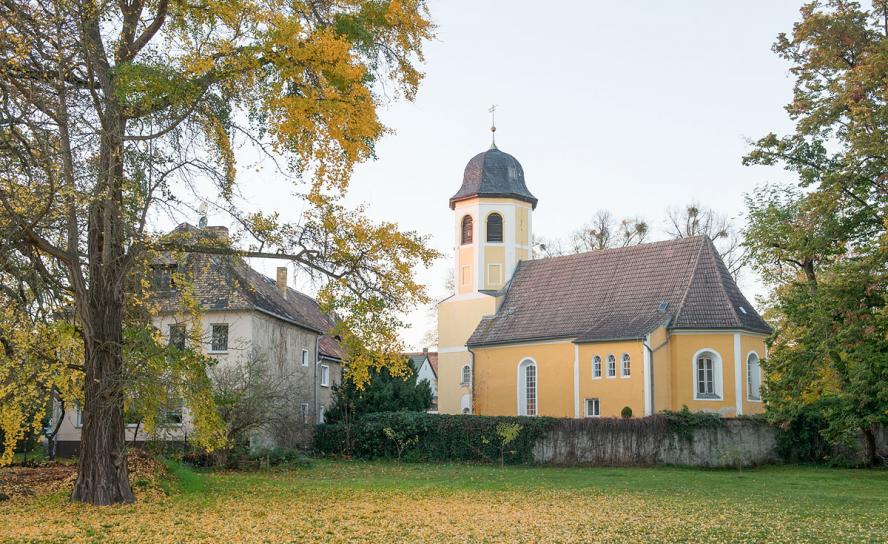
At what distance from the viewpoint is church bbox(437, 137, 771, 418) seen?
3584 cm

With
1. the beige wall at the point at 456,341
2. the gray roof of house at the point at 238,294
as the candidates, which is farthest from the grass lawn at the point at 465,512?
the beige wall at the point at 456,341

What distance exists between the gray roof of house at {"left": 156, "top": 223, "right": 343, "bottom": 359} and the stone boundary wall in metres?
8.92


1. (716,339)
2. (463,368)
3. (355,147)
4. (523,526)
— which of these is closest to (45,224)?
(355,147)

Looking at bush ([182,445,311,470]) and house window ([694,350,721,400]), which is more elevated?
house window ([694,350,721,400])

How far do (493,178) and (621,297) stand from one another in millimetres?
9919

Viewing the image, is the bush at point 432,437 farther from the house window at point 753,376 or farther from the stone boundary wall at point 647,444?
the house window at point 753,376

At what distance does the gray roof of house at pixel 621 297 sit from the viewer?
3669 centimetres

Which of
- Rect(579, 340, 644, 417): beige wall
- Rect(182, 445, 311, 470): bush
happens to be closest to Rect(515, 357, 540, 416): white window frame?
Rect(579, 340, 644, 417): beige wall

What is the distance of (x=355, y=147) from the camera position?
15.1 metres

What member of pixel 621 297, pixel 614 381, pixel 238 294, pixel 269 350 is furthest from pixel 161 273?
pixel 621 297

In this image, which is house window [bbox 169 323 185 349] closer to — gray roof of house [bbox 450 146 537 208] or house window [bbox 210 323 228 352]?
house window [bbox 210 323 228 352]

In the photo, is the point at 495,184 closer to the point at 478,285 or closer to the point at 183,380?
the point at 478,285

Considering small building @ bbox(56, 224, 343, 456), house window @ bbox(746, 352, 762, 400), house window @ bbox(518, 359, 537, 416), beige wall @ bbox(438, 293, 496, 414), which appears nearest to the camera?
small building @ bbox(56, 224, 343, 456)

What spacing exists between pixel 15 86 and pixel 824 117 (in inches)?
715
